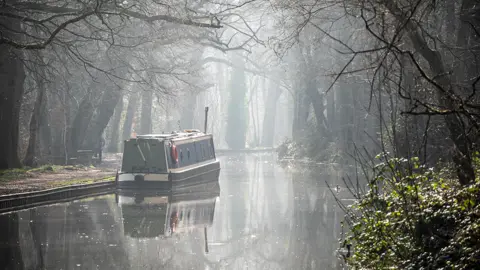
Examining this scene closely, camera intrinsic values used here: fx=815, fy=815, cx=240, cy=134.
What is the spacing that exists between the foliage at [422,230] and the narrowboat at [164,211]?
6340 mm

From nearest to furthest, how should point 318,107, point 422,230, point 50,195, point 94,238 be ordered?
point 422,230 → point 94,238 → point 50,195 → point 318,107

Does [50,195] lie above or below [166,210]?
above

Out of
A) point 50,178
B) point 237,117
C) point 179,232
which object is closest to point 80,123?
point 50,178

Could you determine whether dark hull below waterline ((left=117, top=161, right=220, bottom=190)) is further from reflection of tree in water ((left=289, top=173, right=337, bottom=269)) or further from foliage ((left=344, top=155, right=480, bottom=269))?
foliage ((left=344, top=155, right=480, bottom=269))

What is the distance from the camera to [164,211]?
19.8 meters

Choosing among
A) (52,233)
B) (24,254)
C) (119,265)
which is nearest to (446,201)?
(119,265)

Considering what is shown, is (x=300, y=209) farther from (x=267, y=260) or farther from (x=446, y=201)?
(x=446, y=201)

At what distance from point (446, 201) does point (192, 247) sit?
19.0 feet

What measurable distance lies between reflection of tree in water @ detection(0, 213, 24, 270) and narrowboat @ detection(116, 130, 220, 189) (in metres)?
7.50

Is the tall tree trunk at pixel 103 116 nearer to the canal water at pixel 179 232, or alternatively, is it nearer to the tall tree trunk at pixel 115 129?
the tall tree trunk at pixel 115 129

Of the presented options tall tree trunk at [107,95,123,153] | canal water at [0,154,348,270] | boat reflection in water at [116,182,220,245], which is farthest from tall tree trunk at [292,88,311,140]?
canal water at [0,154,348,270]

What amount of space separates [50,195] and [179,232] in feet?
20.1

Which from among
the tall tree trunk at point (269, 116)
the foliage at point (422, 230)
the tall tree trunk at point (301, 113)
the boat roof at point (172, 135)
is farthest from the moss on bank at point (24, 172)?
the tall tree trunk at point (269, 116)

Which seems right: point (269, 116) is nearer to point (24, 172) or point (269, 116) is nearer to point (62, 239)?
point (24, 172)
